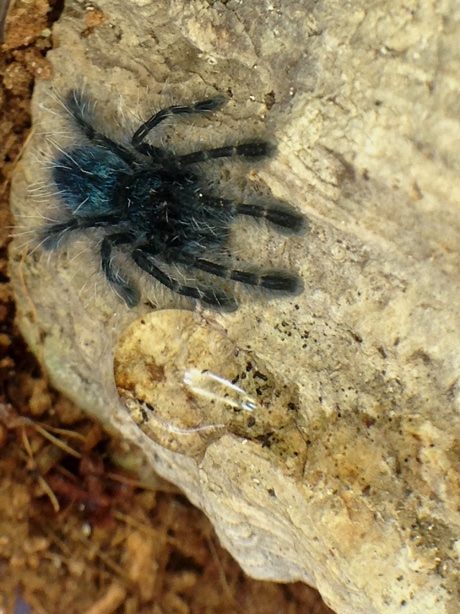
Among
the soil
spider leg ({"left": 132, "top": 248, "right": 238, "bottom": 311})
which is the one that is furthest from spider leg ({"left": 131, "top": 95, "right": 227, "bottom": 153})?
the soil

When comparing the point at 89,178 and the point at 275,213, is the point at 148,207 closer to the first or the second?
the point at 89,178

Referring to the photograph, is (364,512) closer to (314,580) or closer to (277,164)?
(314,580)

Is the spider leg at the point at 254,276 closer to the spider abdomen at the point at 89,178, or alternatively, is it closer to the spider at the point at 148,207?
the spider at the point at 148,207

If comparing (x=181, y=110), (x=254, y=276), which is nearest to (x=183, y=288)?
(x=254, y=276)

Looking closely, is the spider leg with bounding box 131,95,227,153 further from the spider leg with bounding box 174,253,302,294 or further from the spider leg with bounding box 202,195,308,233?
the spider leg with bounding box 174,253,302,294

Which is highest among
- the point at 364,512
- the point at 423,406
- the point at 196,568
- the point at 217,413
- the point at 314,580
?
the point at 423,406

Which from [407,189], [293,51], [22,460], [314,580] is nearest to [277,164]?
[293,51]
